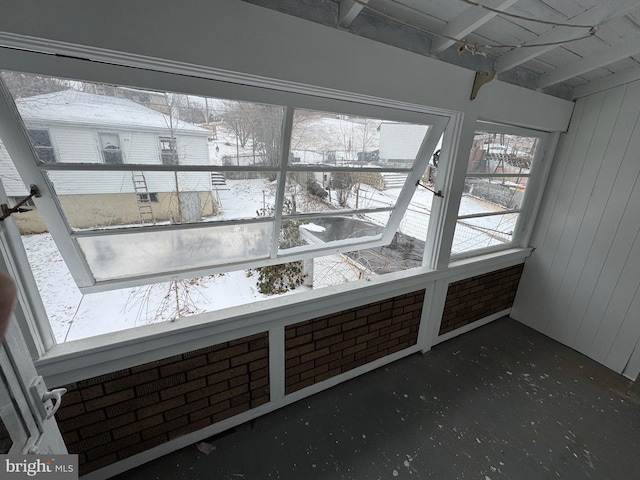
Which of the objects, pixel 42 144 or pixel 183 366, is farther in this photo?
pixel 183 366

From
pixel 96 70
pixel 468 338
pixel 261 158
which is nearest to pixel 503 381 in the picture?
pixel 468 338

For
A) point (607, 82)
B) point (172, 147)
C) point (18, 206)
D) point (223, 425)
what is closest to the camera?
point (18, 206)

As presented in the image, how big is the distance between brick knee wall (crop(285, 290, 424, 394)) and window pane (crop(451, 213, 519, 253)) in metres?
0.62

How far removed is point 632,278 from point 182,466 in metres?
3.29

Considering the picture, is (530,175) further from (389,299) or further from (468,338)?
(389,299)

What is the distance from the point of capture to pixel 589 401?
1.89m

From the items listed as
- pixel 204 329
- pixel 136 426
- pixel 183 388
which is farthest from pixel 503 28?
pixel 136 426

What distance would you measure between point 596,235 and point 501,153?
3.38ft

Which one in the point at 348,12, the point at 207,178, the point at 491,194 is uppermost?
the point at 348,12

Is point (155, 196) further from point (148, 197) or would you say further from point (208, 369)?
point (208, 369)

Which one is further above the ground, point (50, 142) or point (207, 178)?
point (50, 142)

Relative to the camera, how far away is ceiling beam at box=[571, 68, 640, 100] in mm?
1838

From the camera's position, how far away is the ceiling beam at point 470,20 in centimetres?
112

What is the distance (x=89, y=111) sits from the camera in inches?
37.5
